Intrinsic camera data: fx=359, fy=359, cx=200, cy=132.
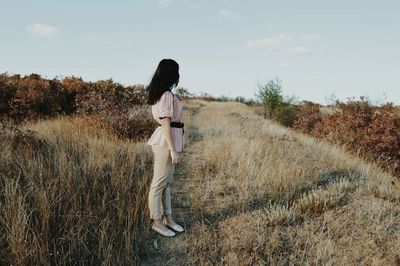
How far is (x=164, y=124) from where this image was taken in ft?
12.9

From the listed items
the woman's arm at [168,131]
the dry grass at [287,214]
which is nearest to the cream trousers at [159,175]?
the woman's arm at [168,131]

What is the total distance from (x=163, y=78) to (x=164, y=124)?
1.72 ft

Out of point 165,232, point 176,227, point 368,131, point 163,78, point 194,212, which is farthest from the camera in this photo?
point 368,131

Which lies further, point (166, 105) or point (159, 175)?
point (159, 175)

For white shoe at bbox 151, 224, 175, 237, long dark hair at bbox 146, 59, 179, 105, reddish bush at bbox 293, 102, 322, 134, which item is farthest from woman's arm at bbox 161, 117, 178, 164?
reddish bush at bbox 293, 102, 322, 134

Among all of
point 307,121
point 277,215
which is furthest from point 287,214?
point 307,121

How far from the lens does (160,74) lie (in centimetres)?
402

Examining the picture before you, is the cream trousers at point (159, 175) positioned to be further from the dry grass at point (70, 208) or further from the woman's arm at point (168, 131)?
the dry grass at point (70, 208)

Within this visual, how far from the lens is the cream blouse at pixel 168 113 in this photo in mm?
3930

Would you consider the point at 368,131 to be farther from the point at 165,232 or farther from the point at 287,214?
the point at 165,232

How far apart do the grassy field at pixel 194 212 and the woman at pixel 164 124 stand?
59 centimetres

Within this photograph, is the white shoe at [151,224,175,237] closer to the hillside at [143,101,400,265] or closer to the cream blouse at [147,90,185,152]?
the hillside at [143,101,400,265]

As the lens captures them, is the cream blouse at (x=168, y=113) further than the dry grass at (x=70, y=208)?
Yes

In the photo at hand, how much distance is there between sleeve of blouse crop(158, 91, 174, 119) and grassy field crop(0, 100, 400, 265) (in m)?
1.36
